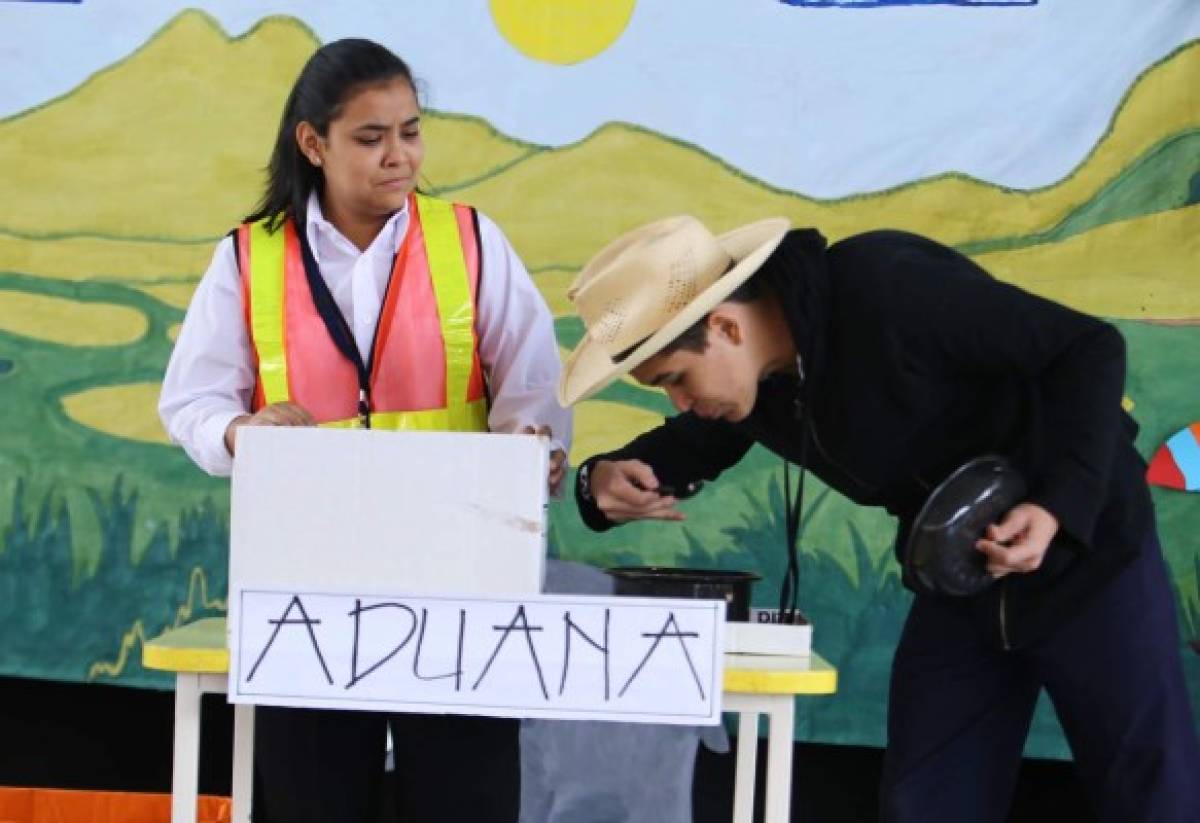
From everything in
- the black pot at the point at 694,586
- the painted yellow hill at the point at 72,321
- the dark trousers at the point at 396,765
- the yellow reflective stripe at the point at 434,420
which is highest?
the painted yellow hill at the point at 72,321

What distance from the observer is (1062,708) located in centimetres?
237

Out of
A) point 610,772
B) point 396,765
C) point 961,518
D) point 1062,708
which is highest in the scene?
point 961,518

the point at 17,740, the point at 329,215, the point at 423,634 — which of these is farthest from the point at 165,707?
the point at 423,634

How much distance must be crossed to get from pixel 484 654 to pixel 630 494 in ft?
1.34

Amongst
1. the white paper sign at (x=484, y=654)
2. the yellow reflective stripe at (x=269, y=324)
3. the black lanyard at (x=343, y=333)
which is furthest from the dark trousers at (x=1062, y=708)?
the yellow reflective stripe at (x=269, y=324)

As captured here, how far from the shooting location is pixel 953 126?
3529 mm

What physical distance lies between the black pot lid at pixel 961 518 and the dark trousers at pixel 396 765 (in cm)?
59

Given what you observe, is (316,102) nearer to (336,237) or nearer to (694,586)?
(336,237)

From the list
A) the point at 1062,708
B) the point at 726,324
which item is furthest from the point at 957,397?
the point at 1062,708

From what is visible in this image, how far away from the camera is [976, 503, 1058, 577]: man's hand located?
2158 mm

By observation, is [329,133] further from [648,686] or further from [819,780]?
[819,780]

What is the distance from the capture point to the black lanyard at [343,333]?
2.54m

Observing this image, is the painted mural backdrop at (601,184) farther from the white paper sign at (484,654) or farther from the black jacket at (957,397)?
the white paper sign at (484,654)

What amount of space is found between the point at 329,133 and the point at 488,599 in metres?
0.80
